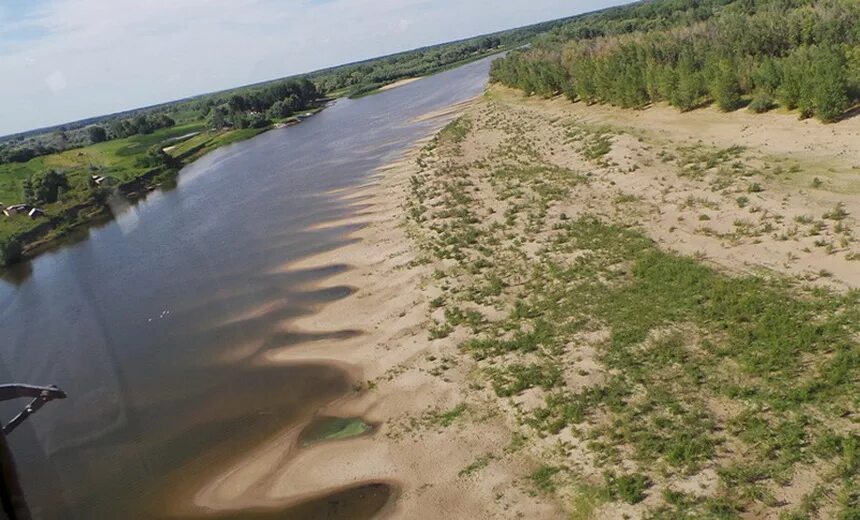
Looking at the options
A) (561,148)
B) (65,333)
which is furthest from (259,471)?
(561,148)

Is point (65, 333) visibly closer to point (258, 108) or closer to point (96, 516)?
point (96, 516)

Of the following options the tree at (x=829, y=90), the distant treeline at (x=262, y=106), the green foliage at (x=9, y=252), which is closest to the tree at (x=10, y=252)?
the green foliage at (x=9, y=252)

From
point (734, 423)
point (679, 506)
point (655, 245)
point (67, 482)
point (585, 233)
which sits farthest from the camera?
point (585, 233)

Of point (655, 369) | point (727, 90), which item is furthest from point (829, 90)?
point (655, 369)

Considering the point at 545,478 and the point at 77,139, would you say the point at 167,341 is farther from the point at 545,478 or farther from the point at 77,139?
the point at 77,139

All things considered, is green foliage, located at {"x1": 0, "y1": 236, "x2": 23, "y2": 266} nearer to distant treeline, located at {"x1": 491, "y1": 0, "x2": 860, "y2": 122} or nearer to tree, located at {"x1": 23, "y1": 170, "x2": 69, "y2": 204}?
tree, located at {"x1": 23, "y1": 170, "x2": 69, "y2": 204}
